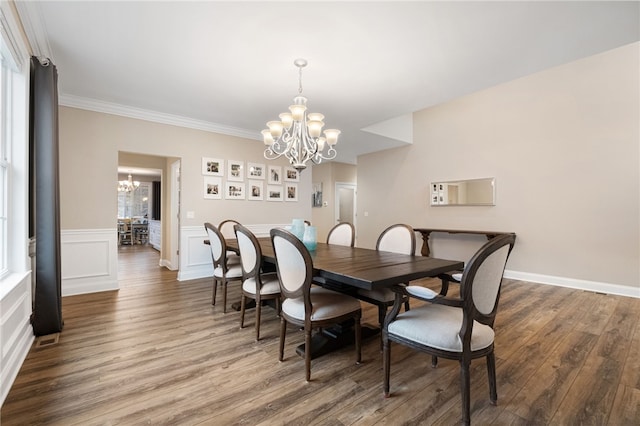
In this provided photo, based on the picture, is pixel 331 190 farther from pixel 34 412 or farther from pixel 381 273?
pixel 34 412

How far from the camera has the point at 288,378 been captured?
1.86m

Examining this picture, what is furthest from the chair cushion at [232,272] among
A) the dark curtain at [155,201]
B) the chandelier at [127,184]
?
the dark curtain at [155,201]

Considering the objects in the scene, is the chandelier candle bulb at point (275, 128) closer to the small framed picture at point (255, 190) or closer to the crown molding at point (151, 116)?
the crown molding at point (151, 116)

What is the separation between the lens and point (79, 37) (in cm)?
239

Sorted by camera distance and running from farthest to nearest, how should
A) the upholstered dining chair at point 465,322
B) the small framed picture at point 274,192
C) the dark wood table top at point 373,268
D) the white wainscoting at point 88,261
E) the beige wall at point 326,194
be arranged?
the beige wall at point 326,194 < the small framed picture at point 274,192 < the white wainscoting at point 88,261 < the dark wood table top at point 373,268 < the upholstered dining chair at point 465,322

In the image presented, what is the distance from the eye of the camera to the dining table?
1.67 m

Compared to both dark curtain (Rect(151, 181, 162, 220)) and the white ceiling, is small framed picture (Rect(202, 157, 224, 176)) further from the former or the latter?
dark curtain (Rect(151, 181, 162, 220))

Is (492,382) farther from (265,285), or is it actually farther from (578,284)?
(578,284)

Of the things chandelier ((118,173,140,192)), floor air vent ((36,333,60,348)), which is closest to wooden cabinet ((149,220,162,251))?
chandelier ((118,173,140,192))

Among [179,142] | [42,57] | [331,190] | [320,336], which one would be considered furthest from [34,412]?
[331,190]

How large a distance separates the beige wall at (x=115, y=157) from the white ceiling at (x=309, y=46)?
14.6 inches

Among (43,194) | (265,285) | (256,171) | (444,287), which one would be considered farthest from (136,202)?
(444,287)

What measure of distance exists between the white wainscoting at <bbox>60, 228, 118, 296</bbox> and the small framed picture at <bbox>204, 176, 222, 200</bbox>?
140 cm

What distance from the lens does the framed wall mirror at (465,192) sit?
4918 millimetres
